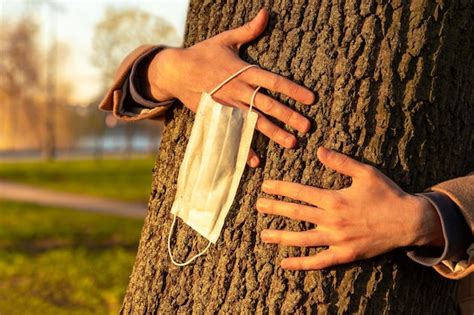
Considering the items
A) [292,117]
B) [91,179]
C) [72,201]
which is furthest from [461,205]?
[91,179]

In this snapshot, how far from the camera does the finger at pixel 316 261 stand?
6.83ft

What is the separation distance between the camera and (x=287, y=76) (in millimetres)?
2189

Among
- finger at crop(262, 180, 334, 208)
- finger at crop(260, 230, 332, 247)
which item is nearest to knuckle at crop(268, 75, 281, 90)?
finger at crop(262, 180, 334, 208)

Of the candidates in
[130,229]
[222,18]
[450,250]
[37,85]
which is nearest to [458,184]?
[450,250]

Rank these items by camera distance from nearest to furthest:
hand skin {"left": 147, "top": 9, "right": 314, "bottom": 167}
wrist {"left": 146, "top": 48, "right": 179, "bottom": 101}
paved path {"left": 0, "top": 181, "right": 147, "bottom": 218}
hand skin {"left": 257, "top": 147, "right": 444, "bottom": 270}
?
hand skin {"left": 257, "top": 147, "right": 444, "bottom": 270}, hand skin {"left": 147, "top": 9, "right": 314, "bottom": 167}, wrist {"left": 146, "top": 48, "right": 179, "bottom": 101}, paved path {"left": 0, "top": 181, "right": 147, "bottom": 218}

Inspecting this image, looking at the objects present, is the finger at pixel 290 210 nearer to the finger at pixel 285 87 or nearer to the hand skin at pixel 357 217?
the hand skin at pixel 357 217

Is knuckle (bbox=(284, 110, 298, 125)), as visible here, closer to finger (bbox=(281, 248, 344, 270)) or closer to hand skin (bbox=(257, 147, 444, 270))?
hand skin (bbox=(257, 147, 444, 270))

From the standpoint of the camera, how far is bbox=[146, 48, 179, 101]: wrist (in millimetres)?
2334

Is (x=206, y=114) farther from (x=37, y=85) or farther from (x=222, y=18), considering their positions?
(x=37, y=85)

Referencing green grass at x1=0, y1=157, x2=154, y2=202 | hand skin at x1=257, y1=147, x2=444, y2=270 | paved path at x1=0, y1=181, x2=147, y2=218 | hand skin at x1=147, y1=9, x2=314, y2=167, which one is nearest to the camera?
hand skin at x1=257, y1=147, x2=444, y2=270

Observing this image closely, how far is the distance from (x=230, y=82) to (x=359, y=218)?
0.55 meters

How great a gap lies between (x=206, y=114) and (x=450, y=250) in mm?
797

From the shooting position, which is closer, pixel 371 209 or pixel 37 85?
pixel 371 209

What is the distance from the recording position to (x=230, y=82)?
221cm
